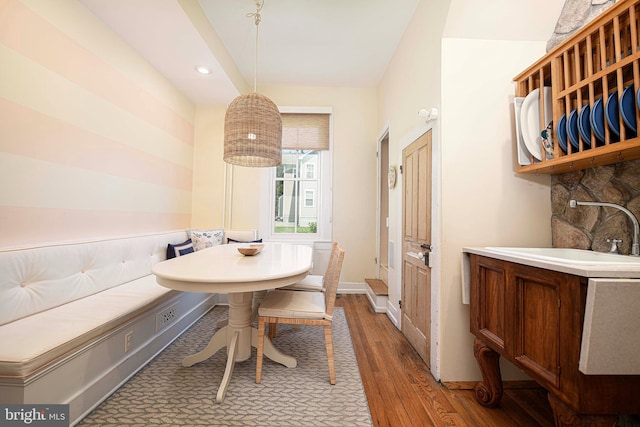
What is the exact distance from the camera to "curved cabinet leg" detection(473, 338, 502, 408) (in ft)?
4.93

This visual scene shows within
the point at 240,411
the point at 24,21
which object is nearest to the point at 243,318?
the point at 240,411

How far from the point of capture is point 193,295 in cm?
263

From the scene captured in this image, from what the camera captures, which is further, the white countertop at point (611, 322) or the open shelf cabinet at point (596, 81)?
the open shelf cabinet at point (596, 81)

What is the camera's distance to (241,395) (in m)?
1.60

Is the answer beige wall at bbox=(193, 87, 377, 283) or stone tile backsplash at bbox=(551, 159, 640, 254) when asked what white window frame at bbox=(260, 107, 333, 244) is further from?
stone tile backsplash at bbox=(551, 159, 640, 254)

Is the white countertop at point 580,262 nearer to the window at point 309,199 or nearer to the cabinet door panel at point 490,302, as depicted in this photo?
the cabinet door panel at point 490,302

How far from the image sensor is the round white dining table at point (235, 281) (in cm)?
141

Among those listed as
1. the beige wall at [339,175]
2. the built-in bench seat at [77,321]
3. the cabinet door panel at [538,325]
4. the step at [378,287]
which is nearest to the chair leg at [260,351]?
the built-in bench seat at [77,321]

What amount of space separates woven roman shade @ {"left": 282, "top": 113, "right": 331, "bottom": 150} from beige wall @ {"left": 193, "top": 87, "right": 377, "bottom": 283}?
0.51 ft

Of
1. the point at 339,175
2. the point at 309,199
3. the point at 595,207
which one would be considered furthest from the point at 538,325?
the point at 309,199

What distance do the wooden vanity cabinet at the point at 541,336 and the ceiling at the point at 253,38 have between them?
244 centimetres

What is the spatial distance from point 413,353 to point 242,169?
3.05m

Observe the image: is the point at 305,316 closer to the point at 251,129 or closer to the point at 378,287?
the point at 251,129

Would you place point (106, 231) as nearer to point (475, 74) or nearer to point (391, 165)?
point (391, 165)
